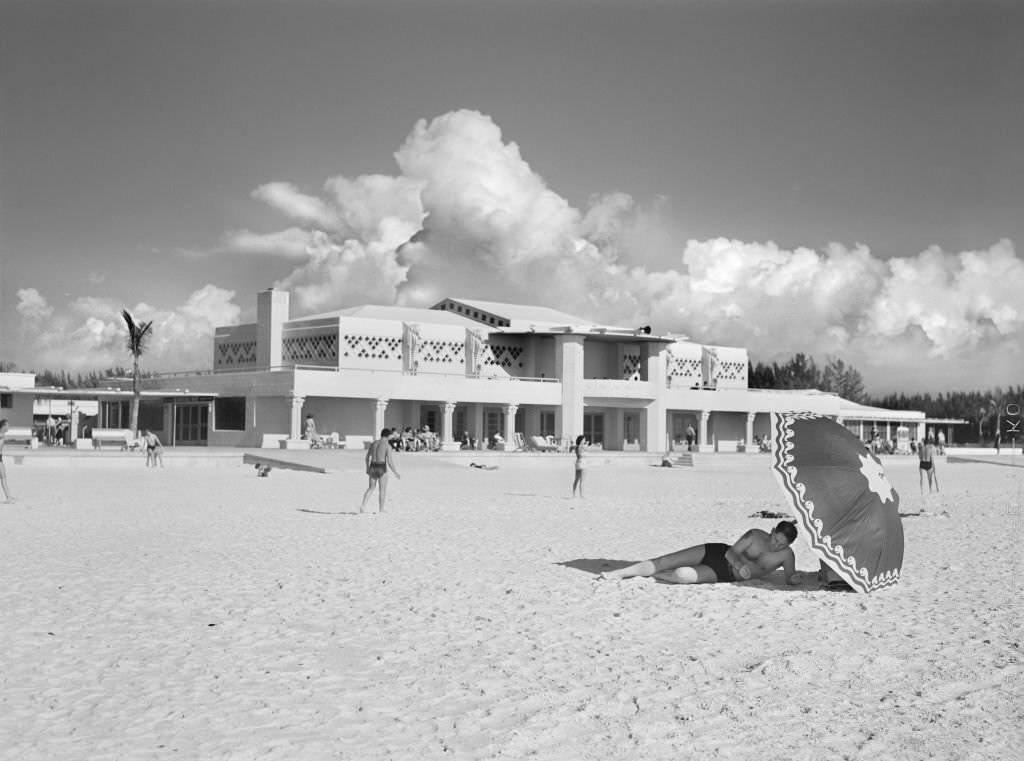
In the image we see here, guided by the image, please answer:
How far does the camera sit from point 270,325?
50.9 meters

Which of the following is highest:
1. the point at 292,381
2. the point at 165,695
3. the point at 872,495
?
the point at 292,381

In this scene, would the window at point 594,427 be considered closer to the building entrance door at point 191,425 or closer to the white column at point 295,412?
the white column at point 295,412

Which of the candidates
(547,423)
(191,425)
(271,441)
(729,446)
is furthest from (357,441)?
(729,446)

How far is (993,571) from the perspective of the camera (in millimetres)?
11469

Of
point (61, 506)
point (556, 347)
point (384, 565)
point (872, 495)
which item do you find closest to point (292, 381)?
point (556, 347)

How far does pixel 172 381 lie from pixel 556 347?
57.6 feet

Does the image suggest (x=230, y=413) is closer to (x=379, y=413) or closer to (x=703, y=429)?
(x=379, y=413)

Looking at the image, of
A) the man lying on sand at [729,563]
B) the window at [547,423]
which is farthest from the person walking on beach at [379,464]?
the window at [547,423]

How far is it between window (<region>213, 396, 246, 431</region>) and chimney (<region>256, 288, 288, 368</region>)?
326cm

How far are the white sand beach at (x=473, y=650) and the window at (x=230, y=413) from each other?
1275 inches

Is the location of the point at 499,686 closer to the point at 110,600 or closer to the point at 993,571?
the point at 110,600

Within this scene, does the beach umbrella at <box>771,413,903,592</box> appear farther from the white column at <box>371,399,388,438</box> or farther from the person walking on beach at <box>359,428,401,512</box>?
the white column at <box>371,399,388,438</box>

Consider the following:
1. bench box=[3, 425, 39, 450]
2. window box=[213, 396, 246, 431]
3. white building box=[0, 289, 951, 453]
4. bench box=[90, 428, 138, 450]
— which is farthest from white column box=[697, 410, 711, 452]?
bench box=[3, 425, 39, 450]

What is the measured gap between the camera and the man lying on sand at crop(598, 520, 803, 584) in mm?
10164
